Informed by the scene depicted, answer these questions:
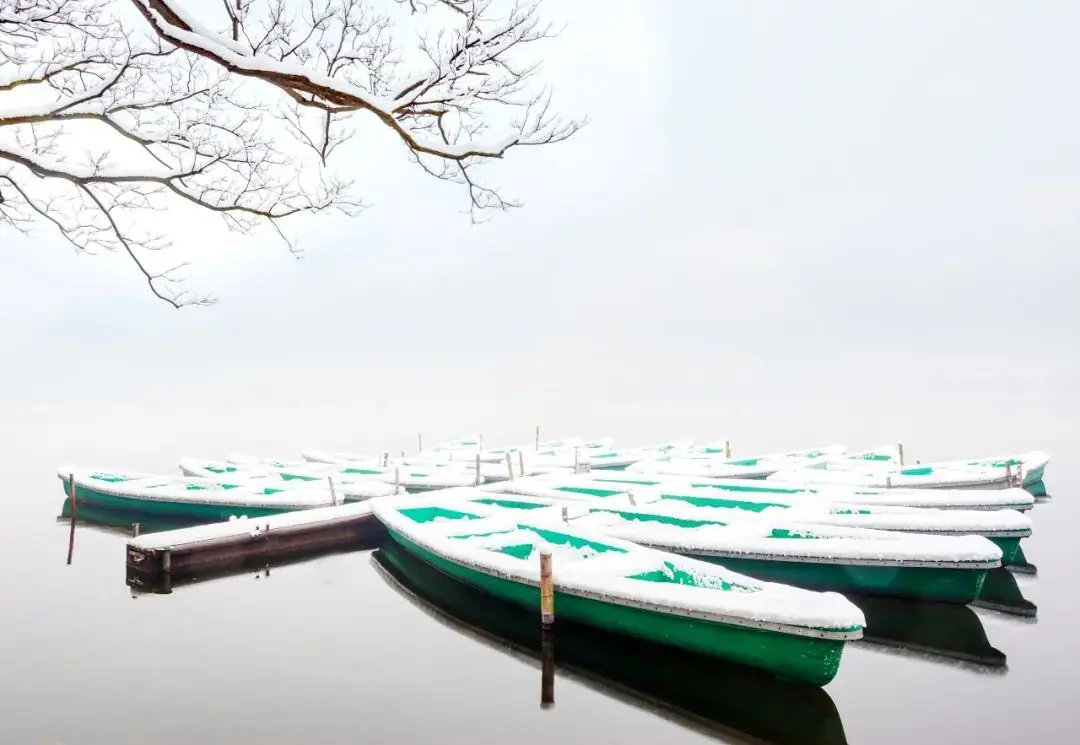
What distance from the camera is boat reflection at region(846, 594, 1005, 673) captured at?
27.2 feet

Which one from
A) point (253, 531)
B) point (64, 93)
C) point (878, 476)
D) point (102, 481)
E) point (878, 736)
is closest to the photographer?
point (878, 736)

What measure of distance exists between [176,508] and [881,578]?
16.9 m

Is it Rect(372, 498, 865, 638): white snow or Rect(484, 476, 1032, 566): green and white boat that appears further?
Rect(484, 476, 1032, 566): green and white boat

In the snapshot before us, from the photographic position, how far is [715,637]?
6.99 metres

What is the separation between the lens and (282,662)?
28.7 feet

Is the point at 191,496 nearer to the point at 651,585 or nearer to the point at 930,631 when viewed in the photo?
the point at 651,585

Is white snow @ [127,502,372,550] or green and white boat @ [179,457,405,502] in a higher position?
green and white boat @ [179,457,405,502]

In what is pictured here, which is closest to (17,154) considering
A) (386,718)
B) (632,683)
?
(386,718)

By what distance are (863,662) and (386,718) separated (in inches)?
227

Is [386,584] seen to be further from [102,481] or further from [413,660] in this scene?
[102,481]

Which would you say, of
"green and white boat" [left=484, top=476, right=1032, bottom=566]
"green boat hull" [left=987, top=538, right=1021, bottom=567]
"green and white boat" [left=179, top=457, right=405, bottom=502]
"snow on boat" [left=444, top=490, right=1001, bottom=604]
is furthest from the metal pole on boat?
"green boat hull" [left=987, top=538, right=1021, bottom=567]

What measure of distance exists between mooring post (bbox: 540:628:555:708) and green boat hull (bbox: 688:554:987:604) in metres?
3.37

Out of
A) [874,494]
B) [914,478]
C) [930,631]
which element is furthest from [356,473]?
[930,631]

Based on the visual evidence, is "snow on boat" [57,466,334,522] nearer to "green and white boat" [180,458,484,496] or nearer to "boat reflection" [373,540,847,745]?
"green and white boat" [180,458,484,496]
